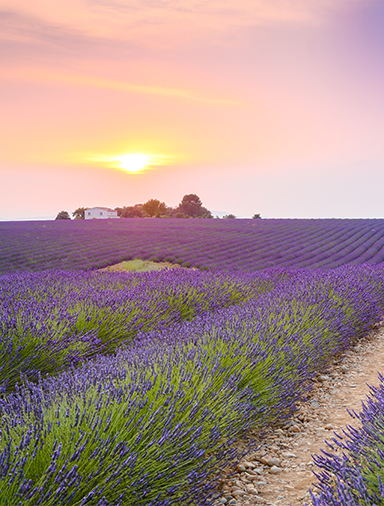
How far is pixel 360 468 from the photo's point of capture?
176cm

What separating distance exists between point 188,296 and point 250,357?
106 inches

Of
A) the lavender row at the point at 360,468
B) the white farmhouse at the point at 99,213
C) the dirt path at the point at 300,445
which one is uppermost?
the white farmhouse at the point at 99,213

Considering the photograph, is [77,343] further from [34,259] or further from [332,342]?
[34,259]

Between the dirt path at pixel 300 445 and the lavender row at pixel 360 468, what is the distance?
59cm

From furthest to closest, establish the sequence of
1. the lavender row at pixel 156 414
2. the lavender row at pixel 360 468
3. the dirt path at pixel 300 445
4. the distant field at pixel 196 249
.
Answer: the distant field at pixel 196 249
the dirt path at pixel 300 445
the lavender row at pixel 156 414
the lavender row at pixel 360 468

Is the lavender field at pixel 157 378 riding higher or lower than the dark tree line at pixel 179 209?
lower

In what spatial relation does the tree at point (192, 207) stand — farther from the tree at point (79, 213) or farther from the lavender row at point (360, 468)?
the lavender row at point (360, 468)

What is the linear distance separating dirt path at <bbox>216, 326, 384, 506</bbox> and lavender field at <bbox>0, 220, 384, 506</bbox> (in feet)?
0.48

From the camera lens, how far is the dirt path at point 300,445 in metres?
2.42

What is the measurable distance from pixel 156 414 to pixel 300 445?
5.02 ft

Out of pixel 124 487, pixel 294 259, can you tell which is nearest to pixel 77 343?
pixel 124 487

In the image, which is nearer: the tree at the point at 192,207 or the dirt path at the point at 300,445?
the dirt path at the point at 300,445

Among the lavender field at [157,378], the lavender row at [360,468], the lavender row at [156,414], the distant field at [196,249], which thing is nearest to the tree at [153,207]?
the distant field at [196,249]

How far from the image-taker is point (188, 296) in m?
5.73
